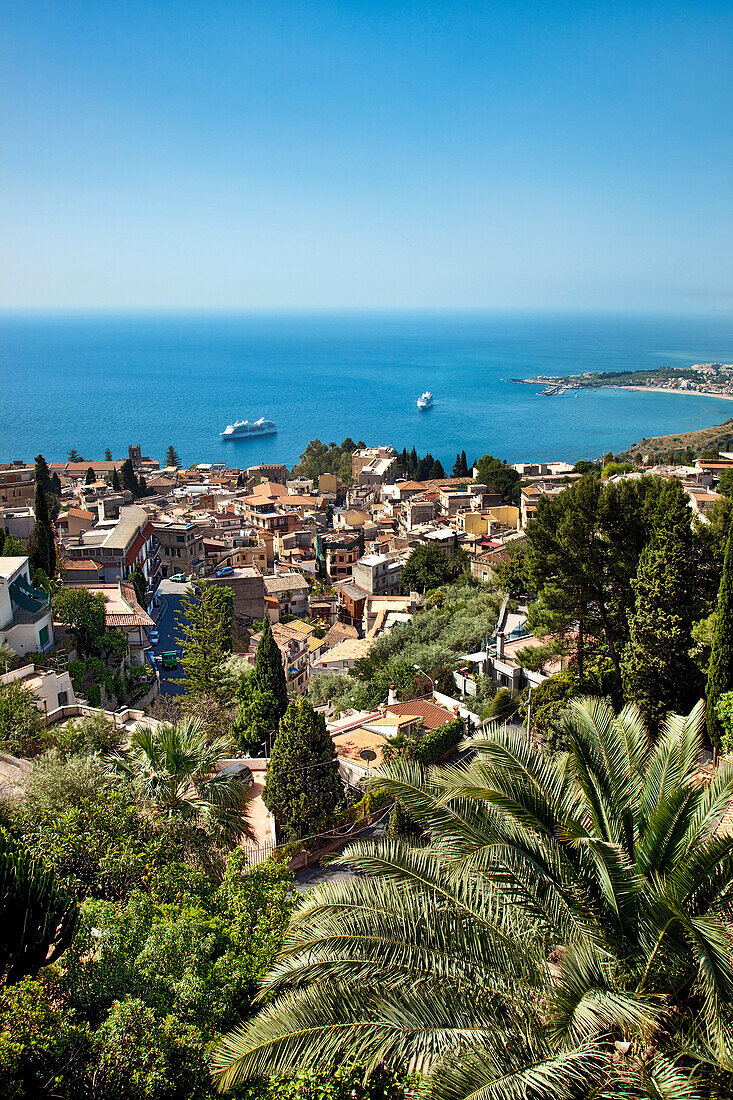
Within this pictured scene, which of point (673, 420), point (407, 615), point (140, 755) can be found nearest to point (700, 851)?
point (140, 755)

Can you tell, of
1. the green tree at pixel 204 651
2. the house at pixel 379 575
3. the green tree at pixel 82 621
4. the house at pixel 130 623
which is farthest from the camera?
the house at pixel 379 575

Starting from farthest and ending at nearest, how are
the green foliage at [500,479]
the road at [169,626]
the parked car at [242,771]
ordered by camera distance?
the green foliage at [500,479] < the road at [169,626] < the parked car at [242,771]

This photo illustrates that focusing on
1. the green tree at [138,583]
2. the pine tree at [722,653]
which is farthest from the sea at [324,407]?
the pine tree at [722,653]

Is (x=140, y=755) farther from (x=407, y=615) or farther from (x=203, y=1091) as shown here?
(x=407, y=615)

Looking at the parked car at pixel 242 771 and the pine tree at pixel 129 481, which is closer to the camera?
the parked car at pixel 242 771

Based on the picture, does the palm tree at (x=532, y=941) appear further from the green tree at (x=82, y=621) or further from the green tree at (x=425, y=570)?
the green tree at (x=425, y=570)

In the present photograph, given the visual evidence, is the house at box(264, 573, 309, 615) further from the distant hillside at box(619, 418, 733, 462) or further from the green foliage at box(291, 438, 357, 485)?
the distant hillside at box(619, 418, 733, 462)
